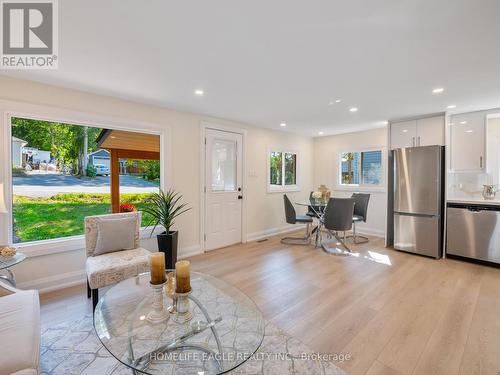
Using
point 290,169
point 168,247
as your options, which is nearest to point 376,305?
point 168,247

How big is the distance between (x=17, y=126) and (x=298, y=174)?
4.96m

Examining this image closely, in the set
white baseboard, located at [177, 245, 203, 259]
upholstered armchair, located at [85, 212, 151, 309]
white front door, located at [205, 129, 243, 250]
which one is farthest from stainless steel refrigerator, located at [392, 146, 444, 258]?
upholstered armchair, located at [85, 212, 151, 309]

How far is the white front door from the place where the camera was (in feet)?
13.6

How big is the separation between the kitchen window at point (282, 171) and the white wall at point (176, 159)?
A: 0.17 meters

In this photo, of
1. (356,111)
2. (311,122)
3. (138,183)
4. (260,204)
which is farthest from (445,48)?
(138,183)

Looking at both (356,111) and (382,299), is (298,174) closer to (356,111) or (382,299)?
(356,111)

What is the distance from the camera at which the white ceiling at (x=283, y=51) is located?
5.04 feet

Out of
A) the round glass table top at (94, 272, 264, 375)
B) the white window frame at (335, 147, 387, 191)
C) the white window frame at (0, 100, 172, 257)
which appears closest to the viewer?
the round glass table top at (94, 272, 264, 375)

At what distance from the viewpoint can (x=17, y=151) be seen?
2676mm

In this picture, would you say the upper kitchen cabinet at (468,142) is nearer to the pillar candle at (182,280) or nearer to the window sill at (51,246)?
the pillar candle at (182,280)

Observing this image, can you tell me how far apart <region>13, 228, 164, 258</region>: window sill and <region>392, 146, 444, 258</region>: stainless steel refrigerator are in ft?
15.6

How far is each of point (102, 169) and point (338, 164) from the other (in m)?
4.82

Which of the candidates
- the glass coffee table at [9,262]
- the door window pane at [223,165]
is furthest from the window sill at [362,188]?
the glass coffee table at [9,262]

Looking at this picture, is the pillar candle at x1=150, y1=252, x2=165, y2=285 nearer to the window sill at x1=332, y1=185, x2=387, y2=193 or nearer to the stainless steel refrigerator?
the stainless steel refrigerator
